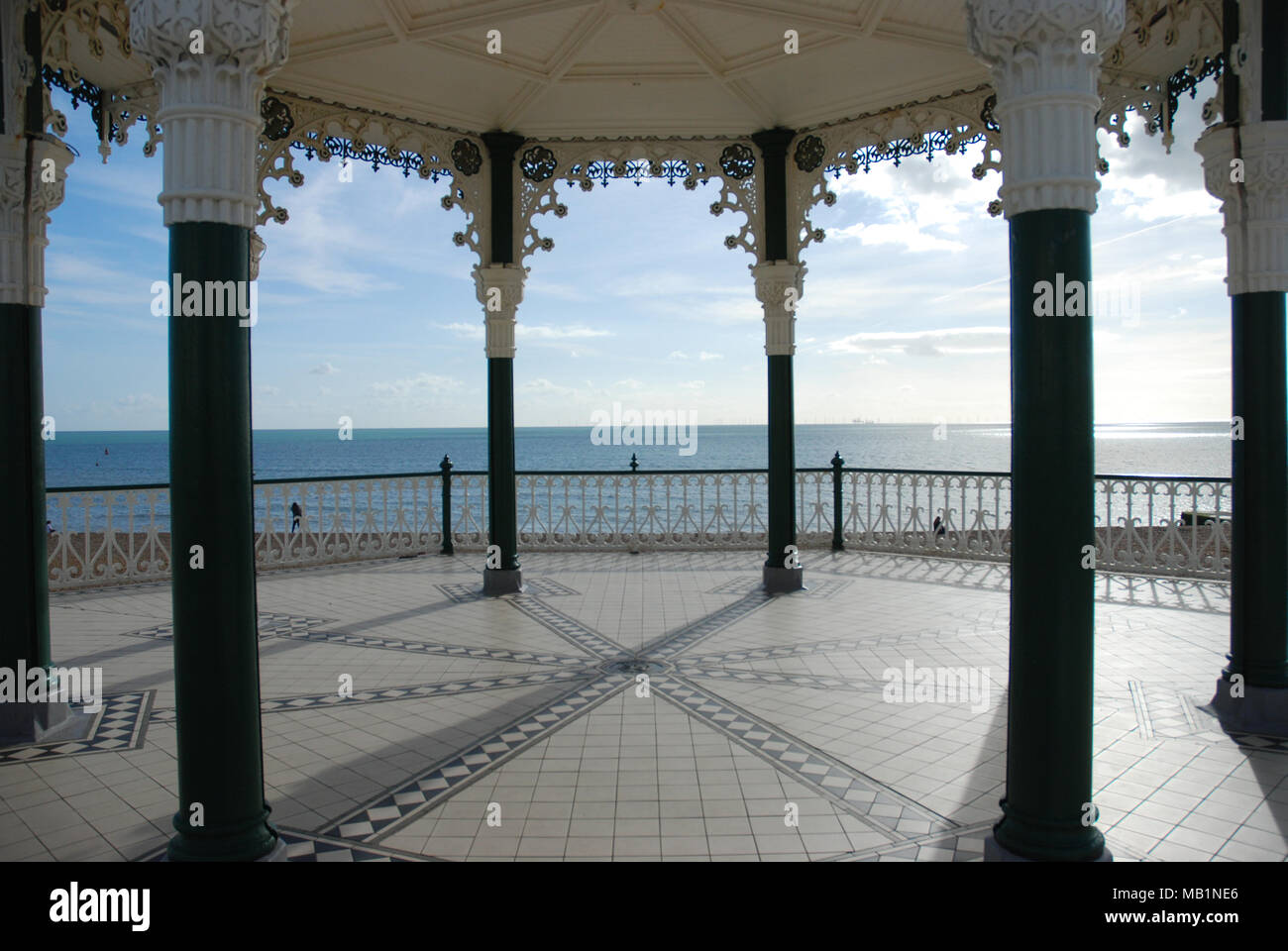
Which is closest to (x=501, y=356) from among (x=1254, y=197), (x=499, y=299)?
(x=499, y=299)

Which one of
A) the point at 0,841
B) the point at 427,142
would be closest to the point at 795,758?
the point at 0,841

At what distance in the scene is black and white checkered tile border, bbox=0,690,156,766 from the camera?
356 cm

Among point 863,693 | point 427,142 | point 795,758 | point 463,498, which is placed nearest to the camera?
point 795,758

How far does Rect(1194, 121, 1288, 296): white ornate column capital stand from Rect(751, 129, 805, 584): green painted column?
3447 mm

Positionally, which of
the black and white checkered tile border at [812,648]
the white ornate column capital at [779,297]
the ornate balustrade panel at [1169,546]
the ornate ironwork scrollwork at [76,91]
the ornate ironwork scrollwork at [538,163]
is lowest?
→ the black and white checkered tile border at [812,648]

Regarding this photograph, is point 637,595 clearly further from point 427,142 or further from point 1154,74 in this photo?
point 1154,74

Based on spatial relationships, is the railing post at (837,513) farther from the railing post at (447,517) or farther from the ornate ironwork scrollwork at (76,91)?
the ornate ironwork scrollwork at (76,91)

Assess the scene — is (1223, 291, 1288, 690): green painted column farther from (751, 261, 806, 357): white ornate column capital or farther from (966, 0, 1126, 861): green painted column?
(751, 261, 806, 357): white ornate column capital

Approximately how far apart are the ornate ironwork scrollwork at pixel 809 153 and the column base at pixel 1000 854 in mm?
5736

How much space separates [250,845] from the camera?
94.3 inches

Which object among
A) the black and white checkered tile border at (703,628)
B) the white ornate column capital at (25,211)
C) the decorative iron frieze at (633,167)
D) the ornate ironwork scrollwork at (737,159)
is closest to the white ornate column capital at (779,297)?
the decorative iron frieze at (633,167)

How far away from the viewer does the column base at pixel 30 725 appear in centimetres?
368

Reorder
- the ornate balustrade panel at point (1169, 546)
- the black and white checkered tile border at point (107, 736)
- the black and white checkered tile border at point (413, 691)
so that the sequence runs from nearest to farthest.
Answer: the black and white checkered tile border at point (107, 736), the black and white checkered tile border at point (413, 691), the ornate balustrade panel at point (1169, 546)
